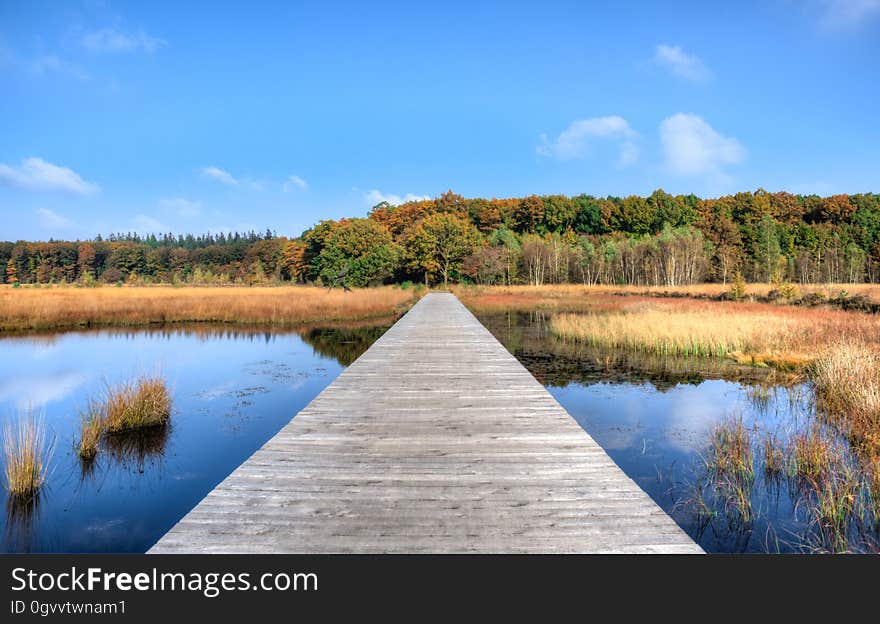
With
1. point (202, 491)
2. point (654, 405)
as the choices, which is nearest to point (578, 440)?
point (202, 491)

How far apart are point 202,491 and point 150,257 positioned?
274ft

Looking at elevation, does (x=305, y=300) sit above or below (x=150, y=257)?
below

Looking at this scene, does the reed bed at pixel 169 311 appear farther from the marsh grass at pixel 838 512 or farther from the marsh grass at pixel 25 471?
the marsh grass at pixel 838 512

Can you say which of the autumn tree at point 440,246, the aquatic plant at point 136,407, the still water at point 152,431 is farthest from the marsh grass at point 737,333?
the autumn tree at point 440,246

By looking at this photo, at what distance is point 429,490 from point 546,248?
162 feet

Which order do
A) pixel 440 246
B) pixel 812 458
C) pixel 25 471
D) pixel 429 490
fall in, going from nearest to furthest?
pixel 429 490
pixel 25 471
pixel 812 458
pixel 440 246

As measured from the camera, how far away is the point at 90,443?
6223mm

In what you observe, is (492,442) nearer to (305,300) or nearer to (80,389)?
(80,389)

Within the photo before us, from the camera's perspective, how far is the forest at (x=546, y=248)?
1929 inches

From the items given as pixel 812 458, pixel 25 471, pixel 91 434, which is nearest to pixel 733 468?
pixel 812 458

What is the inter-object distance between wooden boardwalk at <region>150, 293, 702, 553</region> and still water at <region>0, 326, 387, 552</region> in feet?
5.49

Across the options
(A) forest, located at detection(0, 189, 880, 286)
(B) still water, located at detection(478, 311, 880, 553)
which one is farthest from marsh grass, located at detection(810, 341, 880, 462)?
(A) forest, located at detection(0, 189, 880, 286)

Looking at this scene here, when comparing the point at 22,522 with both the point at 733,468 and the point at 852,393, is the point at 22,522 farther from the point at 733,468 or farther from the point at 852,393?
the point at 852,393

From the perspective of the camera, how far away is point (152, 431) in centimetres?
709
